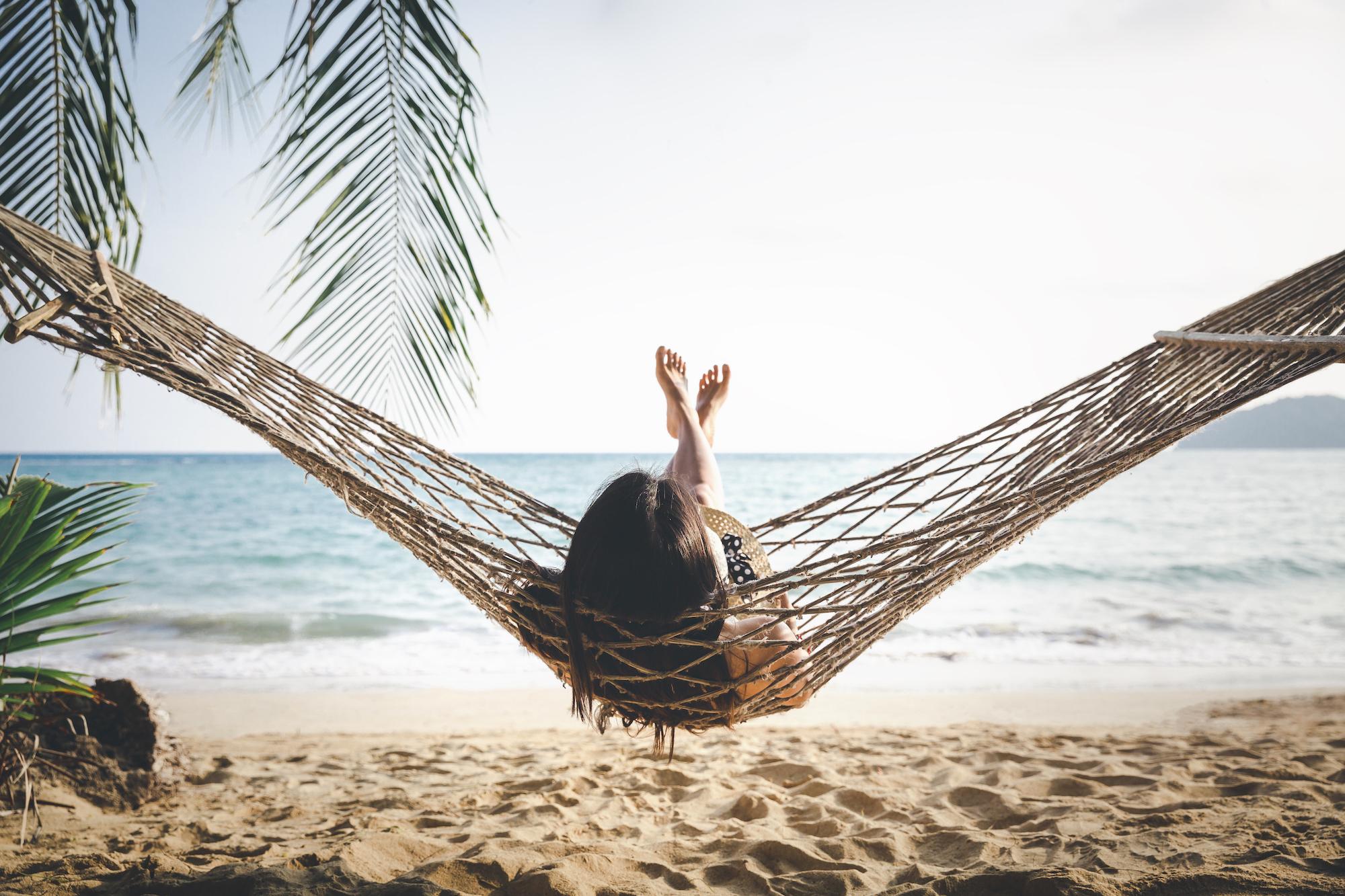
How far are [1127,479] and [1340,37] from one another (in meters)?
10.5

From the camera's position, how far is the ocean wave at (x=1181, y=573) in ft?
22.1

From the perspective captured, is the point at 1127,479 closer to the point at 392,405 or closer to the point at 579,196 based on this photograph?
the point at 579,196

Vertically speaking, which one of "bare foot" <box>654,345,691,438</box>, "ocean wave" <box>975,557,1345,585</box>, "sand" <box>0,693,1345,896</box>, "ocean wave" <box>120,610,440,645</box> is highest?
"bare foot" <box>654,345,691,438</box>

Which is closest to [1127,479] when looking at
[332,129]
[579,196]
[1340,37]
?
[1340,37]

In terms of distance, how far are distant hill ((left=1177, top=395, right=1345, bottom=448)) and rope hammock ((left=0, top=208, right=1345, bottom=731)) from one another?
994 inches

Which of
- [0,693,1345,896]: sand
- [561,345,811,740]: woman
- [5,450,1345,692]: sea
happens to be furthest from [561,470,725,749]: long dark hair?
[0,693,1345,896]: sand

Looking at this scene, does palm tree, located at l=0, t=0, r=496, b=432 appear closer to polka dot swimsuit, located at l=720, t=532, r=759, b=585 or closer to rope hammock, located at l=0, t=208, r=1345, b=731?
rope hammock, located at l=0, t=208, r=1345, b=731

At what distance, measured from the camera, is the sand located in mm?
1393

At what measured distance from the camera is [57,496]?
1424 mm

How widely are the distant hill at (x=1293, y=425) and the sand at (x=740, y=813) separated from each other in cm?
2443

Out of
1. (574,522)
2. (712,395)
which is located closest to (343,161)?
(574,522)

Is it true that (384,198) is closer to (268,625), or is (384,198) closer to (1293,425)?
(268,625)

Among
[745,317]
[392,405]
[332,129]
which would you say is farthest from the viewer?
[745,317]

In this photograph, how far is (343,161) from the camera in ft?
4.16
